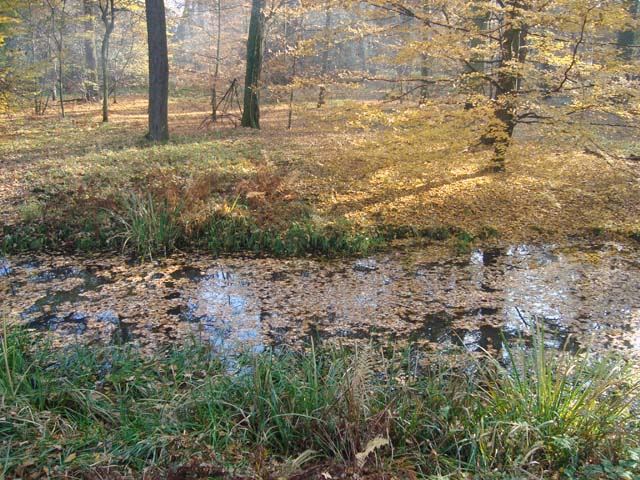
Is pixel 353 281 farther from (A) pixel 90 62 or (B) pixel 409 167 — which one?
(A) pixel 90 62

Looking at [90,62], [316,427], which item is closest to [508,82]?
[316,427]

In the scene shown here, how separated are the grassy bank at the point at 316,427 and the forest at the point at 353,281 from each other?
2 cm

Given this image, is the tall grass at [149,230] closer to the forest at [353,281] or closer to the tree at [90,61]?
the forest at [353,281]

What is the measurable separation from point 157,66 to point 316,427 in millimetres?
10006

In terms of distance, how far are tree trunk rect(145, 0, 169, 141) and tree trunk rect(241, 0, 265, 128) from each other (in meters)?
2.26

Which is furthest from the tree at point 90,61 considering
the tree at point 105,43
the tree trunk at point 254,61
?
the tree trunk at point 254,61

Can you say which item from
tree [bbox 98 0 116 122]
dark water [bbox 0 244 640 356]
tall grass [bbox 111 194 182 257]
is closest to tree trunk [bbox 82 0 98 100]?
tree [bbox 98 0 116 122]

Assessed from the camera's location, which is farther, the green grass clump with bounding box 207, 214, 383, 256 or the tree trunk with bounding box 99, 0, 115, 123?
the tree trunk with bounding box 99, 0, 115, 123

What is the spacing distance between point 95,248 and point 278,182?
9.90ft

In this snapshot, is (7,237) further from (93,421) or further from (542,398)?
(542,398)

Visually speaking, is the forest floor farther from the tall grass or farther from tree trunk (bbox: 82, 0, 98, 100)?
tree trunk (bbox: 82, 0, 98, 100)

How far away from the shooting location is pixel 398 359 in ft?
14.3

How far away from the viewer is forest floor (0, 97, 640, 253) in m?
7.34

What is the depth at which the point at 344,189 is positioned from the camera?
28.2ft
